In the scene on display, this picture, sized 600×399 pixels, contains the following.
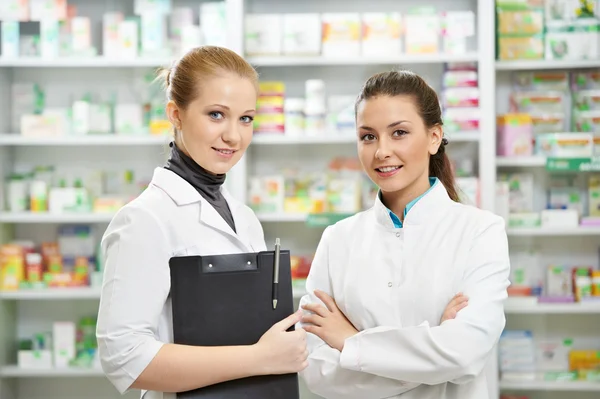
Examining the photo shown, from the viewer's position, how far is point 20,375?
4203mm

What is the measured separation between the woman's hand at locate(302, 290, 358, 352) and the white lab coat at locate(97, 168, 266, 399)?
13.8 inches

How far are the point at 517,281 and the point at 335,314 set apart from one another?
2658 millimetres

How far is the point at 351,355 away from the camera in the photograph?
1639 mm

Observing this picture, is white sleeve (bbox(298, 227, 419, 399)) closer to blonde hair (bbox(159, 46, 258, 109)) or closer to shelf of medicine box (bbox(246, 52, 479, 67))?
blonde hair (bbox(159, 46, 258, 109))

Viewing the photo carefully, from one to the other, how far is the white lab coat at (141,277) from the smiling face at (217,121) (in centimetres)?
10

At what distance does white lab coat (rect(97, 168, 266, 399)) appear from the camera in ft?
4.52

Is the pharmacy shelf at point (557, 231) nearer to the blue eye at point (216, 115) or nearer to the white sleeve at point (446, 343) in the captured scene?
the white sleeve at point (446, 343)

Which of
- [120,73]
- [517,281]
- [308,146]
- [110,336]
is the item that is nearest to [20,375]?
[120,73]

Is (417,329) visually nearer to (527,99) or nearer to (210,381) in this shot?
(210,381)

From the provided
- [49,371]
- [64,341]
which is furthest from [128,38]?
[49,371]

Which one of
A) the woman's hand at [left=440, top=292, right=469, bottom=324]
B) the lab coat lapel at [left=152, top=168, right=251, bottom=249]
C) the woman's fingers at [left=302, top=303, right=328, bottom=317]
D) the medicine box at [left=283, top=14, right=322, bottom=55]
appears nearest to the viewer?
the lab coat lapel at [left=152, top=168, right=251, bottom=249]

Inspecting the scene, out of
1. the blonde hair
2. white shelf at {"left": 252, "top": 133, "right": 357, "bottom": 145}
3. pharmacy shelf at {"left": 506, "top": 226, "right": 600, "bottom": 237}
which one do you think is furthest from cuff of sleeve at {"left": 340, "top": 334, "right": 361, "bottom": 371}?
pharmacy shelf at {"left": 506, "top": 226, "right": 600, "bottom": 237}

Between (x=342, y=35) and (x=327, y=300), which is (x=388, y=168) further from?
(x=342, y=35)

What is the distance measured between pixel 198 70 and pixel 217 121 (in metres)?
0.11
